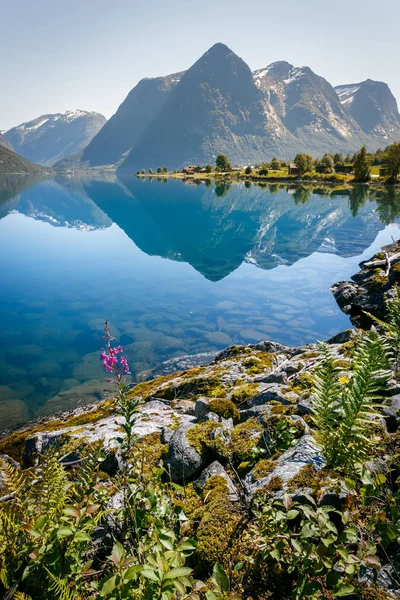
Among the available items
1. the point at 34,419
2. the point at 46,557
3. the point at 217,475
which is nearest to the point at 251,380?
the point at 217,475

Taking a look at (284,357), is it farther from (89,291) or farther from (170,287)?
(89,291)

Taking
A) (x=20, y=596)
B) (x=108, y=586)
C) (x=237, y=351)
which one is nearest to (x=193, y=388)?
(x=237, y=351)

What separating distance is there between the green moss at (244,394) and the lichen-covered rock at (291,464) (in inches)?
143

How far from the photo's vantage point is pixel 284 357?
14109mm

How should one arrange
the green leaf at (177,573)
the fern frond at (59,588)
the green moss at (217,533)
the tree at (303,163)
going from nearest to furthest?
the green leaf at (177,573) < the fern frond at (59,588) < the green moss at (217,533) < the tree at (303,163)

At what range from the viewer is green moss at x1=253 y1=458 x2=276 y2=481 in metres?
4.88

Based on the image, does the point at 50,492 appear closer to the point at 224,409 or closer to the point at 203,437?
the point at 203,437

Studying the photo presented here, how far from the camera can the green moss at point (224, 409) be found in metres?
7.56

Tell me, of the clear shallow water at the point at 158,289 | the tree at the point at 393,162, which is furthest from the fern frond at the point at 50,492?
the tree at the point at 393,162

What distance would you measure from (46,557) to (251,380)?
8.87m

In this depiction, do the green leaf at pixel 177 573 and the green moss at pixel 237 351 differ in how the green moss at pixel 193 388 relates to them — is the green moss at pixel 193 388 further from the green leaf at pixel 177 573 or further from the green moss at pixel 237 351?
the green leaf at pixel 177 573

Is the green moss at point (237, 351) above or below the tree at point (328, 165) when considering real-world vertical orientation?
below

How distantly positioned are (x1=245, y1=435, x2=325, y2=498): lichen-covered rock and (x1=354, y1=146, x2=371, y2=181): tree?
424 ft

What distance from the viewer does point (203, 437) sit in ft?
20.2
